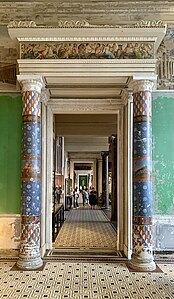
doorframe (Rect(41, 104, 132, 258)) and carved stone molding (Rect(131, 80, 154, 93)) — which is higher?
carved stone molding (Rect(131, 80, 154, 93))

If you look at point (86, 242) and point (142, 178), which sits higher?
point (142, 178)

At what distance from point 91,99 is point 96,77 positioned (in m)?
1.30

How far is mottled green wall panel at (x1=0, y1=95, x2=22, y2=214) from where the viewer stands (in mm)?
6379

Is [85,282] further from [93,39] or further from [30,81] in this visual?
[93,39]

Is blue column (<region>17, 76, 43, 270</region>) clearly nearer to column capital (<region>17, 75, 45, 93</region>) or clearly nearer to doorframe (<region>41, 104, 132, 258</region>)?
column capital (<region>17, 75, 45, 93</region>)

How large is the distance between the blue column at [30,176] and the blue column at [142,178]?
165cm

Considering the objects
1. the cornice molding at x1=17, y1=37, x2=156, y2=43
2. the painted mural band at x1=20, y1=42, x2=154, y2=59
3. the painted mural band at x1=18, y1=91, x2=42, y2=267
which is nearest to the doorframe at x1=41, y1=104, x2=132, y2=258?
the painted mural band at x1=18, y1=91, x2=42, y2=267

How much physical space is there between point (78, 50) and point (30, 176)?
88.9 inches

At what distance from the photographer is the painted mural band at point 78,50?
5.58m

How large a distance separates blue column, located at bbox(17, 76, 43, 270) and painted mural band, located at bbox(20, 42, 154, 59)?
17.1 inches

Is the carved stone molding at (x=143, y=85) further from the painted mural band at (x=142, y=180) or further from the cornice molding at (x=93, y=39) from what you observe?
the cornice molding at (x=93, y=39)

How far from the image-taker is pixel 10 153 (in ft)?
21.2

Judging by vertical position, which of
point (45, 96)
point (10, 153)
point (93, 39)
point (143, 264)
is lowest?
point (143, 264)

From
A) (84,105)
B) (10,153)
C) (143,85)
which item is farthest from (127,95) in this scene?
(10,153)
